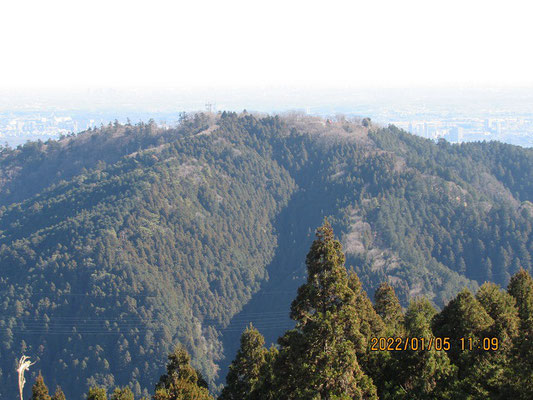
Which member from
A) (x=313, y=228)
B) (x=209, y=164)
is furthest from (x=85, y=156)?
(x=313, y=228)

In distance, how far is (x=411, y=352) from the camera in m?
15.1

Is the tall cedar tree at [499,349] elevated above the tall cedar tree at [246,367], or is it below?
above

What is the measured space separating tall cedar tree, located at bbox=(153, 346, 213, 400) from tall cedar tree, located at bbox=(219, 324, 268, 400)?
1334 millimetres

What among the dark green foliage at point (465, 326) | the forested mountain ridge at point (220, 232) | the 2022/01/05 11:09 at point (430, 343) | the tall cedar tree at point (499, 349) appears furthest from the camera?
the forested mountain ridge at point (220, 232)

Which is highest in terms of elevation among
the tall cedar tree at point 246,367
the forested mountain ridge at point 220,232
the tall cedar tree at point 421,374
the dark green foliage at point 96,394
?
the tall cedar tree at point 421,374

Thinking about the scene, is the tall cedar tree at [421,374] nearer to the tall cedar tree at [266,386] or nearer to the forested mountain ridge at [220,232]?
the tall cedar tree at [266,386]

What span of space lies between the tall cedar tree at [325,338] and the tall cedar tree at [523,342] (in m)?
3.77

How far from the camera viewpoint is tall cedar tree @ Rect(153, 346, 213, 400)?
58.1 feet

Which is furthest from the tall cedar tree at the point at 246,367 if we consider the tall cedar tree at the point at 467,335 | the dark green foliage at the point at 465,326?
the dark green foliage at the point at 465,326

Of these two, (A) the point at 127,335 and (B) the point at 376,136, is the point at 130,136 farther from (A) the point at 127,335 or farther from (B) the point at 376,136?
(A) the point at 127,335

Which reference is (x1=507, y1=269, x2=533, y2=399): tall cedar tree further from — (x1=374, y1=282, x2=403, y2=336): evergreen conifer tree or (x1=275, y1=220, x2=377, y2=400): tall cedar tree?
(x1=374, y1=282, x2=403, y2=336): evergreen conifer tree

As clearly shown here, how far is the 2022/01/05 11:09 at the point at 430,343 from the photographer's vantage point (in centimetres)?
1488

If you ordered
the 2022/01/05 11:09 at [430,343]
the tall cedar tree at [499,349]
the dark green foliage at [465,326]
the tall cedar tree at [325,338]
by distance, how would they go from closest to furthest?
the tall cedar tree at [499,349], the tall cedar tree at [325,338], the 2022/01/05 11:09 at [430,343], the dark green foliage at [465,326]

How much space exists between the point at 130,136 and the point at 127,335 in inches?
2751
